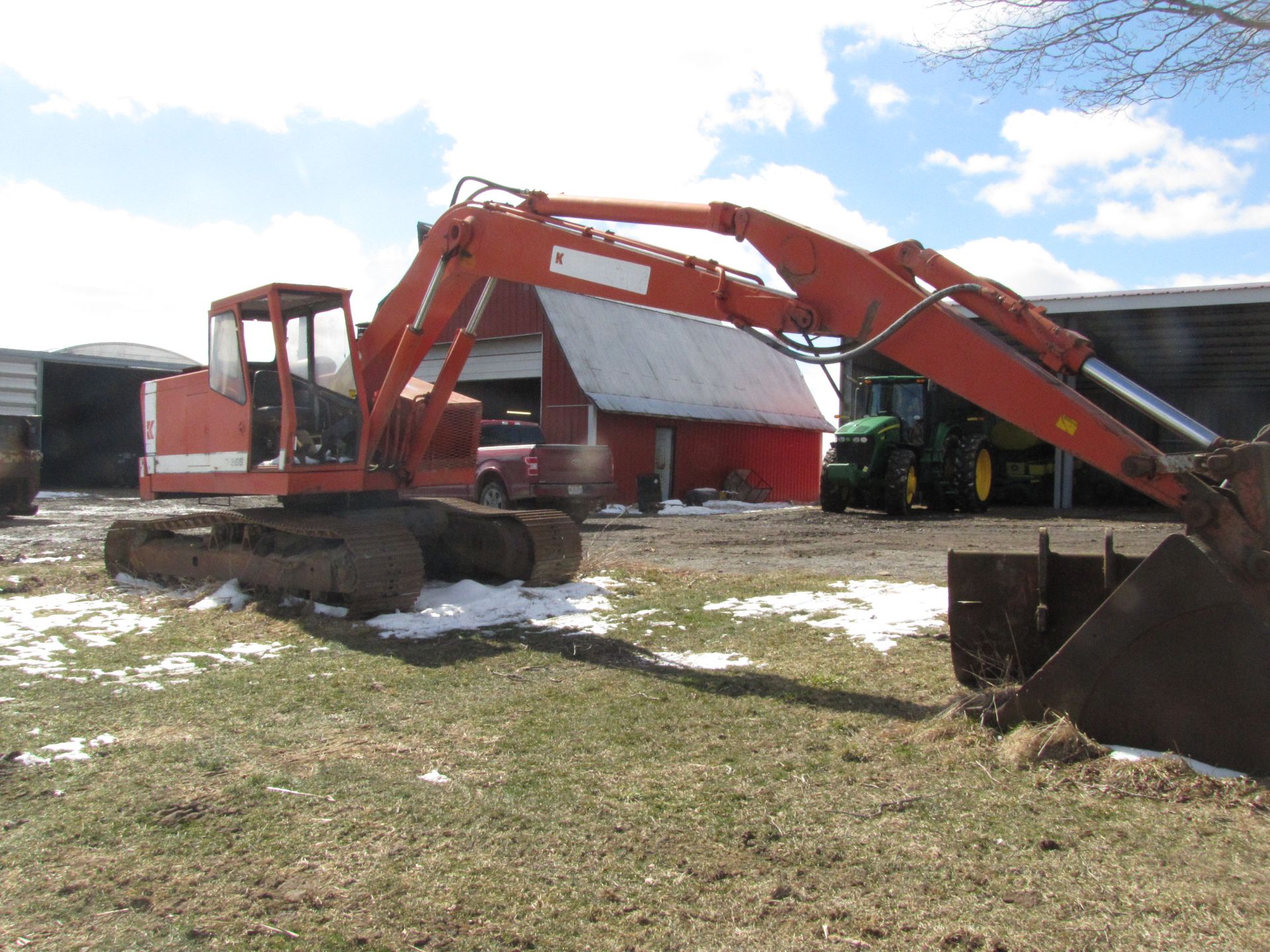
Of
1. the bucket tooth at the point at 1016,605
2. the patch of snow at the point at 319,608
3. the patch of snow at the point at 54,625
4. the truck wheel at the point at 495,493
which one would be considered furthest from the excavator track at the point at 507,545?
the truck wheel at the point at 495,493

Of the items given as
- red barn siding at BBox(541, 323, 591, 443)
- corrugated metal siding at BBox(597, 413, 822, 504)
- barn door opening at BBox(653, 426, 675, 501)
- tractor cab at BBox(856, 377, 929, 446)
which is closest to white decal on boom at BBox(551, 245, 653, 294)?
tractor cab at BBox(856, 377, 929, 446)

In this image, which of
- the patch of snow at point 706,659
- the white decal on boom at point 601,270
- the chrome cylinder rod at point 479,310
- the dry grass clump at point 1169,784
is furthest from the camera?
the chrome cylinder rod at point 479,310

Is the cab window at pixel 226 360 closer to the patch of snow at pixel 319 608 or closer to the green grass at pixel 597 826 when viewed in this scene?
the patch of snow at pixel 319 608

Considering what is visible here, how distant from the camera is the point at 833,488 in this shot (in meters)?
20.5

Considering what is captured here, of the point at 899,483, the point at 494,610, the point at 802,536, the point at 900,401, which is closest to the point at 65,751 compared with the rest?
the point at 494,610

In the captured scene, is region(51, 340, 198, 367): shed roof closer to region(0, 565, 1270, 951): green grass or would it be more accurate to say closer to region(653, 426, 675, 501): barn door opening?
region(653, 426, 675, 501): barn door opening

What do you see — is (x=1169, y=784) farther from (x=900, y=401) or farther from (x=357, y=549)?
(x=900, y=401)

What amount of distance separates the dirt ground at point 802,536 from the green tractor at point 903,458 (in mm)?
450

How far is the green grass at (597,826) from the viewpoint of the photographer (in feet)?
9.75

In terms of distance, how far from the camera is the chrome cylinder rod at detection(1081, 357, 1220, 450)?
4441 mm

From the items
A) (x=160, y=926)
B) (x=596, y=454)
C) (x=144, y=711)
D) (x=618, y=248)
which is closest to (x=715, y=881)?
(x=160, y=926)

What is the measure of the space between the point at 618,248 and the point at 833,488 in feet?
46.9

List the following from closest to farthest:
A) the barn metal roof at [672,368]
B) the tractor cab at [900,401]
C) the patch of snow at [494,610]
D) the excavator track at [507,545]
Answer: the patch of snow at [494,610], the excavator track at [507,545], the tractor cab at [900,401], the barn metal roof at [672,368]

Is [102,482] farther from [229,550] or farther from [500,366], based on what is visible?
[229,550]
